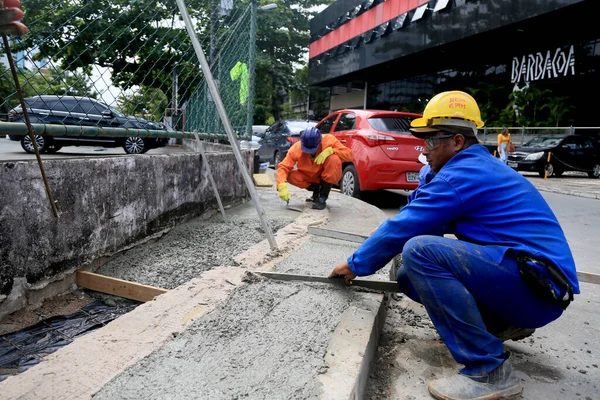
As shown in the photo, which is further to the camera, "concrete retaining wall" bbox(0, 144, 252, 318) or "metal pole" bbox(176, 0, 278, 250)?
"metal pole" bbox(176, 0, 278, 250)

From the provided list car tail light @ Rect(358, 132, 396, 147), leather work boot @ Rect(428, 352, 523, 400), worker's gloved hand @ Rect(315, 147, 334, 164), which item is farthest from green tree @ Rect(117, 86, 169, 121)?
car tail light @ Rect(358, 132, 396, 147)

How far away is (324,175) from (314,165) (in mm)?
187

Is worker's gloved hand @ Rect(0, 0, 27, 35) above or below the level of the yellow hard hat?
above

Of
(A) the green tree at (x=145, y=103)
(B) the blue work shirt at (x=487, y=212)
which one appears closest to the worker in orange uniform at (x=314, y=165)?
(A) the green tree at (x=145, y=103)

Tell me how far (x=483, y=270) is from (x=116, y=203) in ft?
8.47

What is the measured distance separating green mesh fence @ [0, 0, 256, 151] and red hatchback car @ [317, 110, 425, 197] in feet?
7.81

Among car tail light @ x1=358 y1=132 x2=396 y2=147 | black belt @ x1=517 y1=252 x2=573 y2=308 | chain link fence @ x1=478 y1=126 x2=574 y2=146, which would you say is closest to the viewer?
black belt @ x1=517 y1=252 x2=573 y2=308

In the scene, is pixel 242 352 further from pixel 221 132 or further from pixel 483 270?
pixel 221 132

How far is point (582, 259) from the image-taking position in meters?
4.62

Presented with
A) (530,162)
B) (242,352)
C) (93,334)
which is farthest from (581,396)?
(530,162)

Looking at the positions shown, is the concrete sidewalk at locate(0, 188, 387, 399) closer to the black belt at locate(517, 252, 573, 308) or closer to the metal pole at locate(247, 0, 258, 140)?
the black belt at locate(517, 252, 573, 308)

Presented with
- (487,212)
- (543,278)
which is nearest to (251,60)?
(487,212)

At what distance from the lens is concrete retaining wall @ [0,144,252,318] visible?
256 cm

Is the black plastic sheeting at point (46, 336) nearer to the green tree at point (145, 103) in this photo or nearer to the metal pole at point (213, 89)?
the metal pole at point (213, 89)
